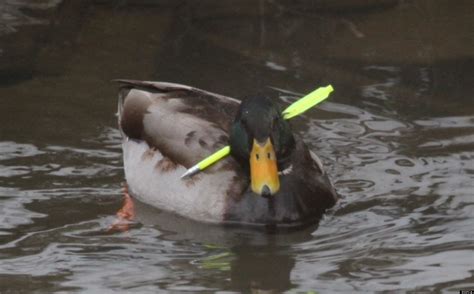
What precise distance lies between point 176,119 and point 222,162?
496 mm

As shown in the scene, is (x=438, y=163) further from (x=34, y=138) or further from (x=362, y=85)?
(x=34, y=138)

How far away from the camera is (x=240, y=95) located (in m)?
10.4

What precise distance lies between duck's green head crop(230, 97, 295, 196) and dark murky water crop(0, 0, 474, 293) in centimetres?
35

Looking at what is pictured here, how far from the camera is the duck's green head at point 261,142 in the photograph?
8.16 metres

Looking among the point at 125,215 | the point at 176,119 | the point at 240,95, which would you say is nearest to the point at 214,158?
the point at 176,119

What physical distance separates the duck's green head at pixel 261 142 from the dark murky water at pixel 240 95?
0.35 m

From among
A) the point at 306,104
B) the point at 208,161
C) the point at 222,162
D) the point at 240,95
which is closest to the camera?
the point at 208,161

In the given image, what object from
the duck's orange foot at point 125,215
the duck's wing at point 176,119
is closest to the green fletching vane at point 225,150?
the duck's wing at point 176,119

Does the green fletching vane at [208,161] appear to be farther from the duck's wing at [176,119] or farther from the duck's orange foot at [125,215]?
the duck's orange foot at [125,215]

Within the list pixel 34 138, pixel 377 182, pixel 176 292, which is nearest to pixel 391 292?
pixel 176 292

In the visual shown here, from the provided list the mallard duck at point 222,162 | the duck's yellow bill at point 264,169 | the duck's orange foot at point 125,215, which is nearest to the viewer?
the duck's yellow bill at point 264,169

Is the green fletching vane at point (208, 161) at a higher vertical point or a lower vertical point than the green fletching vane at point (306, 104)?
lower

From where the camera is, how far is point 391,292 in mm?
7078

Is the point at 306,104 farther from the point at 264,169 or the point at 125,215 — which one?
the point at 125,215
